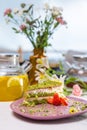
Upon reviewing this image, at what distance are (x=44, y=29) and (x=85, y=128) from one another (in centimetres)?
65

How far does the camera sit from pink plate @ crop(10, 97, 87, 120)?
76 centimetres

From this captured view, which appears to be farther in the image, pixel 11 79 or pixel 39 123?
pixel 11 79

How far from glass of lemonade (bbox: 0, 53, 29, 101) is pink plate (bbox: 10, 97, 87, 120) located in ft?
0.37

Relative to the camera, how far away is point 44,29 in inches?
50.6

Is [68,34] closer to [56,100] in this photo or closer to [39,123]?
[56,100]

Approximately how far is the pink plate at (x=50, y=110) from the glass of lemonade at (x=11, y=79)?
0.11 meters

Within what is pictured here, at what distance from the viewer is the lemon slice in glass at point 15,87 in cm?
100

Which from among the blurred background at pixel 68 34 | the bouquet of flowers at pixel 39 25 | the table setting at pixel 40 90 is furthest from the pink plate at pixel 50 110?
the blurred background at pixel 68 34

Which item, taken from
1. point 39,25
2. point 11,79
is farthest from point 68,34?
point 11,79

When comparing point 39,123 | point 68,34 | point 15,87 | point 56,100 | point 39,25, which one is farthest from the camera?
point 68,34

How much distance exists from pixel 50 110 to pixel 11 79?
243 millimetres

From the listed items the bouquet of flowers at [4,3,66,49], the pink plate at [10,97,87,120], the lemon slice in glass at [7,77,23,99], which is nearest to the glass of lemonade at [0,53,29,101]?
the lemon slice in glass at [7,77,23,99]

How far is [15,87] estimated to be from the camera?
1.00 metres

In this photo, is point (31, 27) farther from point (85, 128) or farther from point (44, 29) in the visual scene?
Answer: point (85, 128)
